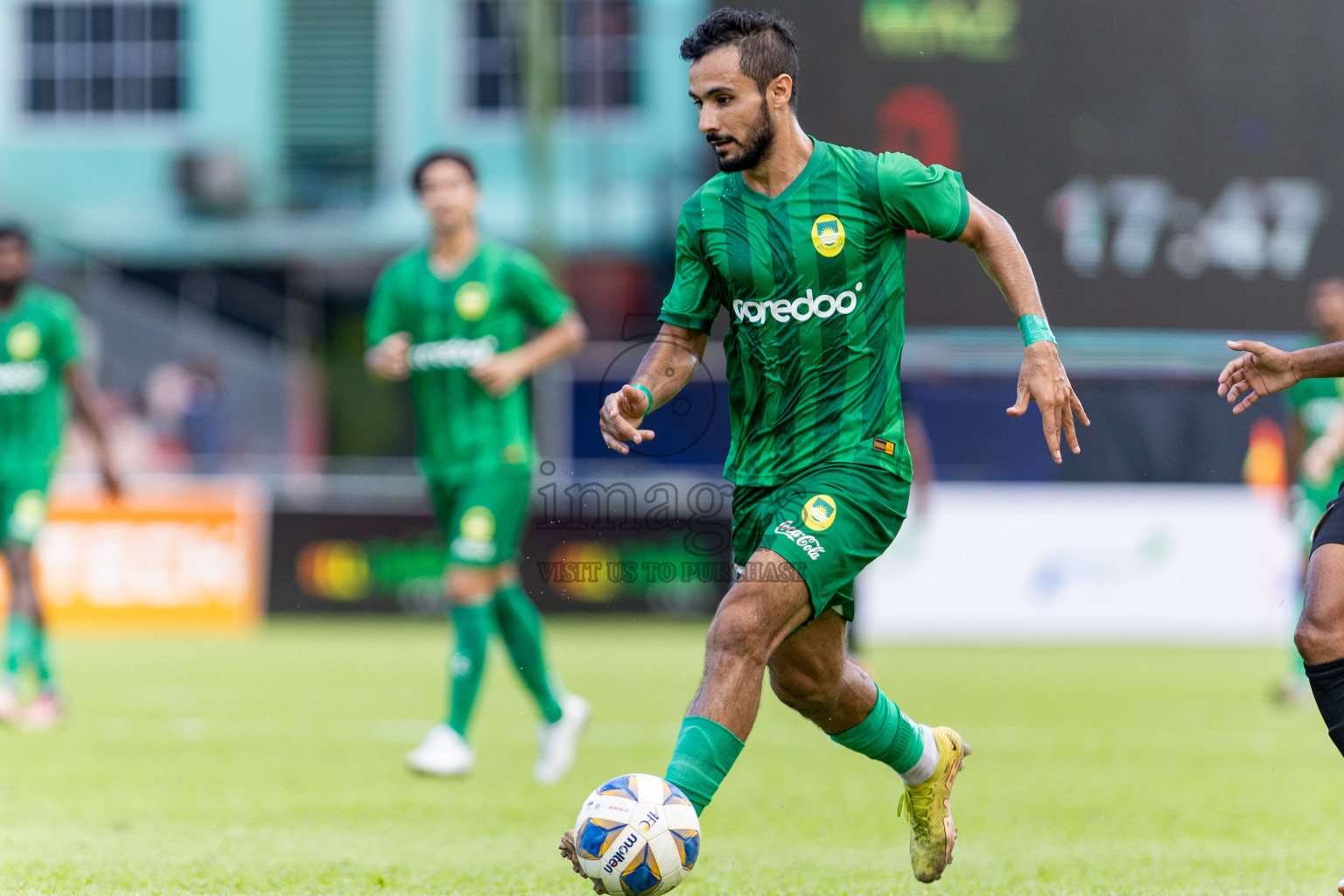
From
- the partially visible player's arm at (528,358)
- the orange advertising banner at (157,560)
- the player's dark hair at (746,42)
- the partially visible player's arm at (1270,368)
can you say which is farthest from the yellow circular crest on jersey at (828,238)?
the orange advertising banner at (157,560)

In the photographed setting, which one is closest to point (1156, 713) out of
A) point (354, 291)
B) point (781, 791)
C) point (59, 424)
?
point (781, 791)

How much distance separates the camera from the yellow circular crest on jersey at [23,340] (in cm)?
881

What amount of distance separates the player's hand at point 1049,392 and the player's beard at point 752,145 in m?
0.84

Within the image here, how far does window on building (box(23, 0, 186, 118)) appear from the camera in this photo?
29.0 meters

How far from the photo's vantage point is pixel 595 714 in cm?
941

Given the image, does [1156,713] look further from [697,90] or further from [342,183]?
[342,183]

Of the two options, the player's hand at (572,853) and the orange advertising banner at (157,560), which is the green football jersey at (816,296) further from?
the orange advertising banner at (157,560)

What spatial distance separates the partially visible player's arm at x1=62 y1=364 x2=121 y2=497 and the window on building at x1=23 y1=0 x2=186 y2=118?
2188 cm

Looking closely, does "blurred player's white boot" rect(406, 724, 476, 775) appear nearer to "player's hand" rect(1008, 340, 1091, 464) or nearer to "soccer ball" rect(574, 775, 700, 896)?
"soccer ball" rect(574, 775, 700, 896)

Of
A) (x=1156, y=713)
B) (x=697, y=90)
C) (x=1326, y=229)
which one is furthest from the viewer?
(x=1326, y=229)

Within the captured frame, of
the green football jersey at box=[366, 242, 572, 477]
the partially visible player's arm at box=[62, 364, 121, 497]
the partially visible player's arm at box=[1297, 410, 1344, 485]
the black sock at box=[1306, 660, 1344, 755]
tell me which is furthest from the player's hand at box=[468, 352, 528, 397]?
the partially visible player's arm at box=[1297, 410, 1344, 485]

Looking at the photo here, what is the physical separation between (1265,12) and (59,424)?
12.7 meters

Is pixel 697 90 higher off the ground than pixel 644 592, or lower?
higher

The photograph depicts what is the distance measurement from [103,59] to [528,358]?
2469cm
